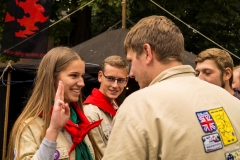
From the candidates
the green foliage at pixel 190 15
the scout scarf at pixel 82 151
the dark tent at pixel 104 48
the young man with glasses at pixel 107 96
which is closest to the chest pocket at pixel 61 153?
the scout scarf at pixel 82 151

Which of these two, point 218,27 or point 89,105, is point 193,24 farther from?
point 89,105

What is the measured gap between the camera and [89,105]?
349cm

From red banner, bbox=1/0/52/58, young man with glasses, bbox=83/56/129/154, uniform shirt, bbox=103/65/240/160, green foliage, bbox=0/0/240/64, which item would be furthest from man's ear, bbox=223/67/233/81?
green foliage, bbox=0/0/240/64

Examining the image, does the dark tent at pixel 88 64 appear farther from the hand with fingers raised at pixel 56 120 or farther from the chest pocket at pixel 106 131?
the hand with fingers raised at pixel 56 120

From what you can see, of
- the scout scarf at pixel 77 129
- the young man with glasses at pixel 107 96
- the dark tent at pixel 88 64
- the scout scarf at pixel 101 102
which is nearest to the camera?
the scout scarf at pixel 77 129

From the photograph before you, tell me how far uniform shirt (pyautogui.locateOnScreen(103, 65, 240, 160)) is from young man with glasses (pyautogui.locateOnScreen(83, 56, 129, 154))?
1.70 meters

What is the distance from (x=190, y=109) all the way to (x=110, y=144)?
34cm

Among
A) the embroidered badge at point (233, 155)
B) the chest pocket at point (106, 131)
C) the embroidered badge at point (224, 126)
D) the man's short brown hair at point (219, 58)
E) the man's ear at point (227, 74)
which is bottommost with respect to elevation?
the embroidered badge at point (233, 155)

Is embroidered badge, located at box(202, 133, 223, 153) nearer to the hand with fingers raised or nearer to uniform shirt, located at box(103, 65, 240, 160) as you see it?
uniform shirt, located at box(103, 65, 240, 160)

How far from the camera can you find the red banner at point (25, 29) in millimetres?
6879

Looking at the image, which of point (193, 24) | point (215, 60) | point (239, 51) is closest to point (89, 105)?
point (215, 60)

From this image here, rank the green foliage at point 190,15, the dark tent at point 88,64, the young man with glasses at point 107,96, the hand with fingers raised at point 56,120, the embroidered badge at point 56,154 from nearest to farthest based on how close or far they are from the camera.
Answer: the hand with fingers raised at point 56,120 → the embroidered badge at point 56,154 → the young man with glasses at point 107,96 → the dark tent at point 88,64 → the green foliage at point 190,15

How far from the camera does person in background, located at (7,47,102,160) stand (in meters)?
2.19

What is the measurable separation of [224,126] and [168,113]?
0.87 feet
